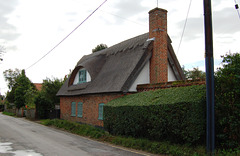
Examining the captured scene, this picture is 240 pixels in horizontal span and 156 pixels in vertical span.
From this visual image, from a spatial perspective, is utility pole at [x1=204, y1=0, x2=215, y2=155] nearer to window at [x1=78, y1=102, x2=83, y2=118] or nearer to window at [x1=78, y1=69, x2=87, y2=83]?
window at [x1=78, y1=102, x2=83, y2=118]

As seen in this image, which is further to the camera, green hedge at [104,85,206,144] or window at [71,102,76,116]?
window at [71,102,76,116]

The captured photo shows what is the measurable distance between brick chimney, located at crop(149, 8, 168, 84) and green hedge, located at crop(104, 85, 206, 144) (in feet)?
12.1

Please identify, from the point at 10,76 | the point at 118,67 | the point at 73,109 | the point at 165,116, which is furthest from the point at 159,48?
the point at 10,76

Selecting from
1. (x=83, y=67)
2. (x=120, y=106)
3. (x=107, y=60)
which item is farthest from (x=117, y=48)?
(x=120, y=106)

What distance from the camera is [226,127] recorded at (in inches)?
361

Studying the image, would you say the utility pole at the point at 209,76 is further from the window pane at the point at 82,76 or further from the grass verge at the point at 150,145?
the window pane at the point at 82,76

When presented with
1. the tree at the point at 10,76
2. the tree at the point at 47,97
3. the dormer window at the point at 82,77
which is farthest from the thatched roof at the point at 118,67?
the tree at the point at 10,76

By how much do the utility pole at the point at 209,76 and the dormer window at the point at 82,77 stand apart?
14193mm

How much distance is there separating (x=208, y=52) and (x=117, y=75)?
939cm

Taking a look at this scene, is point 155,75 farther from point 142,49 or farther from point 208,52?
point 208,52

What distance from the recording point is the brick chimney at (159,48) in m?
17.2

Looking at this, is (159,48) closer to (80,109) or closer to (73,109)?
(80,109)

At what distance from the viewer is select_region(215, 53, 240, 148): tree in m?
8.72

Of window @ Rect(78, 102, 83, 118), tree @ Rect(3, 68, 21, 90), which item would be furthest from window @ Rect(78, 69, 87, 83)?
tree @ Rect(3, 68, 21, 90)
